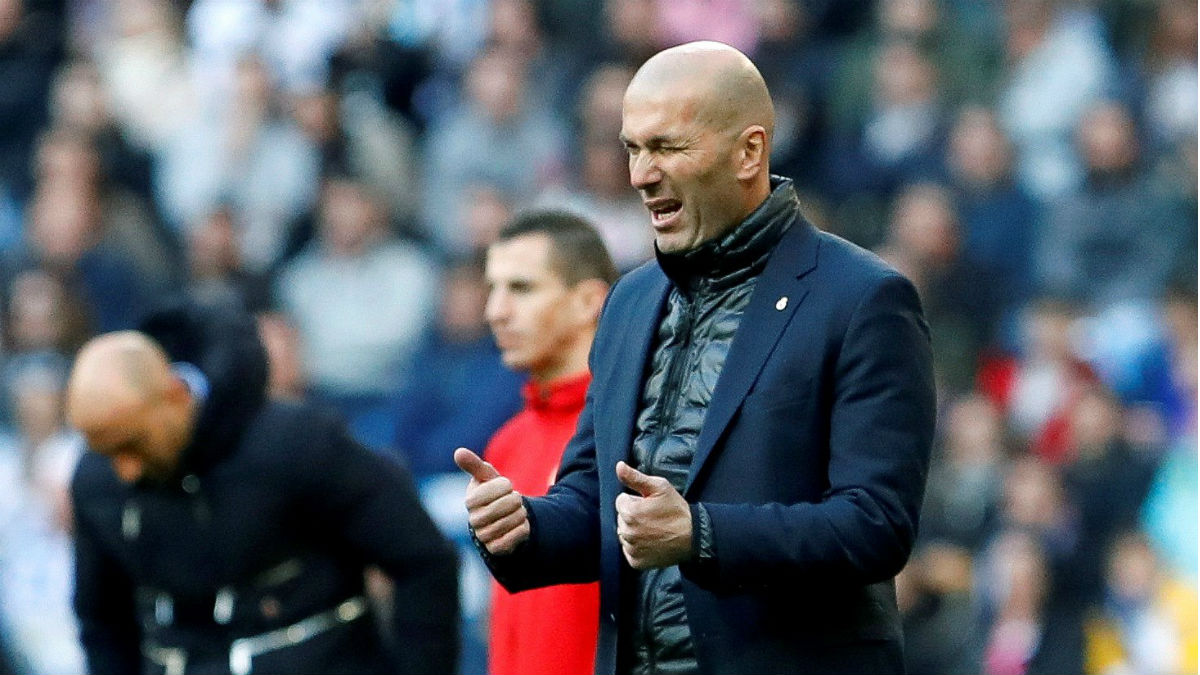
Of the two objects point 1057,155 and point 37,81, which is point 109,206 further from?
point 1057,155

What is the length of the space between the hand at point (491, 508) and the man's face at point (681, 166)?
538 millimetres

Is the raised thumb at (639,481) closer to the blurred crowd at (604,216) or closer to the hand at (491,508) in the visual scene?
the hand at (491,508)

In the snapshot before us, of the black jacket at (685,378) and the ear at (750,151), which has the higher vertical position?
the ear at (750,151)

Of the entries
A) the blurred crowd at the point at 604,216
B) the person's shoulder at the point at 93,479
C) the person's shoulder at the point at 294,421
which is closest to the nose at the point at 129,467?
the person's shoulder at the point at 93,479

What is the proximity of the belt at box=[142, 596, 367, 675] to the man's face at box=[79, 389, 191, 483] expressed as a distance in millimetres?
477

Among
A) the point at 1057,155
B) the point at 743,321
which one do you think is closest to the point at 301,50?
the point at 1057,155

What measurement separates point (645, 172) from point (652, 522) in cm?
69

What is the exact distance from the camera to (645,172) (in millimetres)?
3996

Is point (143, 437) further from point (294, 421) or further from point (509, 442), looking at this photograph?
point (509, 442)

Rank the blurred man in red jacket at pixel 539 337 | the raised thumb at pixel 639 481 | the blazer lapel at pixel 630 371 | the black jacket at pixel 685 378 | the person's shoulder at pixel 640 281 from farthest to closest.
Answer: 1. the blurred man in red jacket at pixel 539 337
2. the person's shoulder at pixel 640 281
3. the blazer lapel at pixel 630 371
4. the black jacket at pixel 685 378
5. the raised thumb at pixel 639 481

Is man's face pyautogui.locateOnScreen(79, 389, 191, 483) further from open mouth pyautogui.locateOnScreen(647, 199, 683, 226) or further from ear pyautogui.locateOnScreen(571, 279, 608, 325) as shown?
open mouth pyautogui.locateOnScreen(647, 199, 683, 226)

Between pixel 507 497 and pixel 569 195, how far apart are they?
800cm

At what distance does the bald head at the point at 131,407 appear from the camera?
5.72 metres

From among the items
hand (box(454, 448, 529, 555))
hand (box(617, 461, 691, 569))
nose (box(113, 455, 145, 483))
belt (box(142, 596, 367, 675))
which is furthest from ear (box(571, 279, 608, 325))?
hand (box(617, 461, 691, 569))
